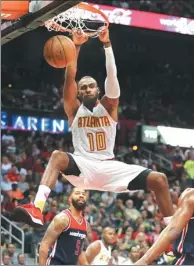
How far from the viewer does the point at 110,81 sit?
21.1 ft

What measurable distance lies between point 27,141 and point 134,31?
9.58 feet

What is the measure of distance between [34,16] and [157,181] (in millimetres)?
1594

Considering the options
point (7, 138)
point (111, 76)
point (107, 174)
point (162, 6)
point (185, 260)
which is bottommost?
point (185, 260)

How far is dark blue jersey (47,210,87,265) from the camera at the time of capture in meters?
6.77

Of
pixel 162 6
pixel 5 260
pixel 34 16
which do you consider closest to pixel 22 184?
pixel 5 260

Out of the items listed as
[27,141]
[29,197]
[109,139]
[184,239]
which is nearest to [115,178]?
[109,139]

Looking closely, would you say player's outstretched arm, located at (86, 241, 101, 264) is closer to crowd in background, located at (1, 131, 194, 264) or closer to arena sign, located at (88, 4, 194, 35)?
crowd in background, located at (1, 131, 194, 264)

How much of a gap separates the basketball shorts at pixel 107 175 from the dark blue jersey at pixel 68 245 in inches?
17.8

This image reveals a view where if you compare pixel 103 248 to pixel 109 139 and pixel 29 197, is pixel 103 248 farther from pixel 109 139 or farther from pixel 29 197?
pixel 29 197

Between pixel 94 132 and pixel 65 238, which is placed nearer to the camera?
pixel 94 132

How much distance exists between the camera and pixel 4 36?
242 inches

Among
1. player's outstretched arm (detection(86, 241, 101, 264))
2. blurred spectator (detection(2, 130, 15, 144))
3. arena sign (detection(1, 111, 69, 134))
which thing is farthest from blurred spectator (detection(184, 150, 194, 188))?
player's outstretched arm (detection(86, 241, 101, 264))

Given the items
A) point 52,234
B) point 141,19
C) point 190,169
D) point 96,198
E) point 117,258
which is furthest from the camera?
point 141,19

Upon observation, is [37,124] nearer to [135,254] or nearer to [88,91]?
[135,254]
